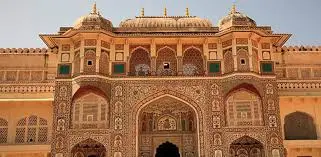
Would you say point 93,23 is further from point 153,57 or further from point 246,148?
point 246,148

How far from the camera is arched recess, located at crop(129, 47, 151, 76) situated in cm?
2159

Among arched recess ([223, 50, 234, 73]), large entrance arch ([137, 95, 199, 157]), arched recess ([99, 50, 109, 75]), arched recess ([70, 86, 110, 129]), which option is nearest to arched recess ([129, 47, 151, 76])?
arched recess ([99, 50, 109, 75])

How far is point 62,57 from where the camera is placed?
70.4 ft

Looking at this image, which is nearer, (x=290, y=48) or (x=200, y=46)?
(x=200, y=46)

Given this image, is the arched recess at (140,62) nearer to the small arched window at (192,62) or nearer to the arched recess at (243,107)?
the small arched window at (192,62)

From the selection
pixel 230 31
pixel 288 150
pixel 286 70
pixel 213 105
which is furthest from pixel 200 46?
pixel 288 150

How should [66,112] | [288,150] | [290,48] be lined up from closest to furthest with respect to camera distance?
[66,112] → [288,150] → [290,48]

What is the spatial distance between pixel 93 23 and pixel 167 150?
7.01 m

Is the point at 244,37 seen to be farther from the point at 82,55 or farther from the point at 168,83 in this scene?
the point at 82,55

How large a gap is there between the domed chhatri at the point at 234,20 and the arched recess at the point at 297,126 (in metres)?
4.98

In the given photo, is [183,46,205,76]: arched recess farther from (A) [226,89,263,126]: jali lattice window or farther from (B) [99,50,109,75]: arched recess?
(B) [99,50,109,75]: arched recess

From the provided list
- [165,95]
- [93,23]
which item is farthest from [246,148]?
[93,23]

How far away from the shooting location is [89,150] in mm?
21062

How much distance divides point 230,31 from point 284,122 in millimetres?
5373
